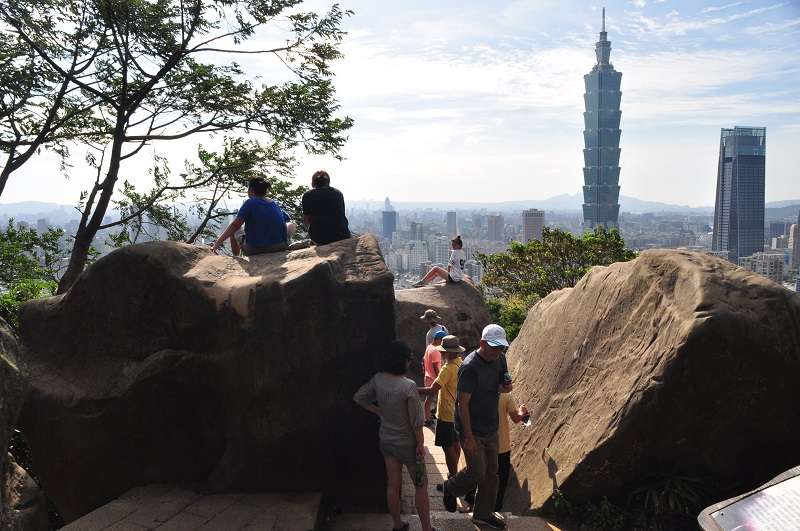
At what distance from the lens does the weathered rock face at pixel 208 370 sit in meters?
6.15

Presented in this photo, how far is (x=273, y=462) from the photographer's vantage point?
6.31 metres

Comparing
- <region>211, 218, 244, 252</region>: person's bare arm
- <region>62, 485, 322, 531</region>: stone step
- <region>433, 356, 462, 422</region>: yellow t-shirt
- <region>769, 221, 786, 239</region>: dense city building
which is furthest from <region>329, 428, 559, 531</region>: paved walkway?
<region>769, 221, 786, 239</region>: dense city building

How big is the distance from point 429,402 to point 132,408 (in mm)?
4360

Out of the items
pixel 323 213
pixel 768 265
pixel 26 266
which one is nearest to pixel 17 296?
pixel 26 266

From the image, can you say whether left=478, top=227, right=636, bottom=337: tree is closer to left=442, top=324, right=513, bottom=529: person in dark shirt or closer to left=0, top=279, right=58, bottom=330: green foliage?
left=0, top=279, right=58, bottom=330: green foliage

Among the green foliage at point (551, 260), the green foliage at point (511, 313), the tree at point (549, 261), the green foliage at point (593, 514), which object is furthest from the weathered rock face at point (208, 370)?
the green foliage at point (551, 260)

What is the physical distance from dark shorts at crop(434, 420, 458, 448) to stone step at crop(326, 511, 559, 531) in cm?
66

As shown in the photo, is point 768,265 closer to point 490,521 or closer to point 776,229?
point 490,521

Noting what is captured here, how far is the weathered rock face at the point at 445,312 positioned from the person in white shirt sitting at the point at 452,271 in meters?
0.20

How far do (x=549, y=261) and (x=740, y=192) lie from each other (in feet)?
420

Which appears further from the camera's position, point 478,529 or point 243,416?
point 243,416

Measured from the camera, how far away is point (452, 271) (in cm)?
1417

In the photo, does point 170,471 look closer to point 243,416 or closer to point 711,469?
point 243,416

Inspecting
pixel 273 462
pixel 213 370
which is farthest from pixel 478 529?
pixel 213 370
